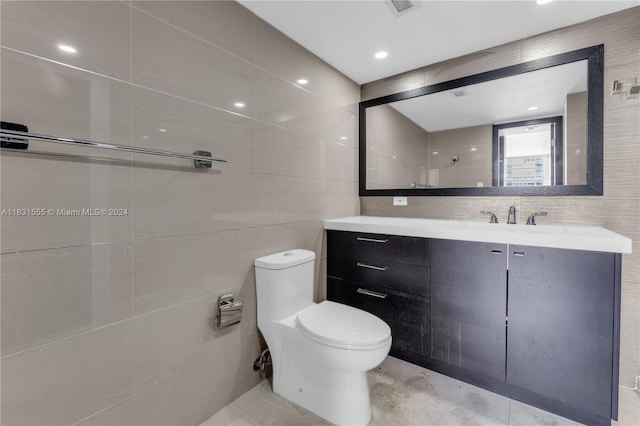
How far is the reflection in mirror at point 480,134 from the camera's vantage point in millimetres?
1815

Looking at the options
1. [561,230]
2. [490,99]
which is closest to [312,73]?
[490,99]

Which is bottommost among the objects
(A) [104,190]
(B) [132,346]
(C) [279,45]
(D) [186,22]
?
(B) [132,346]

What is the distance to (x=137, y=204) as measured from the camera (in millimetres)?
1200

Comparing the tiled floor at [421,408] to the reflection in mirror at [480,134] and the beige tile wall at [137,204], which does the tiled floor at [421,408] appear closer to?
the beige tile wall at [137,204]

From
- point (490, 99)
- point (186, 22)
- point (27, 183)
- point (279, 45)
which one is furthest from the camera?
point (490, 99)

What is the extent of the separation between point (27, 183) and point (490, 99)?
2577 mm

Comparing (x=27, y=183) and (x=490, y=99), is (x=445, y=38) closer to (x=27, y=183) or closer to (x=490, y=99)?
(x=490, y=99)

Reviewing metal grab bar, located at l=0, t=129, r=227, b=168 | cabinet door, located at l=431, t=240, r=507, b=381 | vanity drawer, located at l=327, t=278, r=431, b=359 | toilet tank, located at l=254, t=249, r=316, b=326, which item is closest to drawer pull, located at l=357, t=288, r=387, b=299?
vanity drawer, located at l=327, t=278, r=431, b=359

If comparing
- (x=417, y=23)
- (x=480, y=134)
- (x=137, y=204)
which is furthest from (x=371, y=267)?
(x=417, y=23)

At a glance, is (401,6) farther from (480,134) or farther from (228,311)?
(228,311)

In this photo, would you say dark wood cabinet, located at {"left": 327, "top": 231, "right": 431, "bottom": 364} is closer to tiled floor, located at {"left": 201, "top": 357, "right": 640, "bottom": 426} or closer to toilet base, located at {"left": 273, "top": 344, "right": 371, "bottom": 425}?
tiled floor, located at {"left": 201, "top": 357, "right": 640, "bottom": 426}

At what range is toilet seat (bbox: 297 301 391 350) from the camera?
1.36 m

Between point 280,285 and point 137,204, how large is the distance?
83 centimetres

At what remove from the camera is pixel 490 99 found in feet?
6.85
